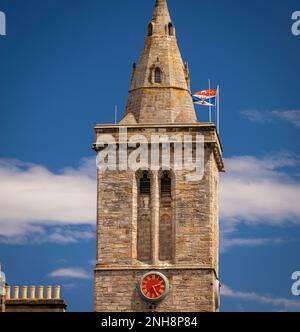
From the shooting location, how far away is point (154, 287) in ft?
362

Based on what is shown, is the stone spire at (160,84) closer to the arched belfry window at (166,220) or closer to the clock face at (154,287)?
the arched belfry window at (166,220)

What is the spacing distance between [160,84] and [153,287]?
12.1 metres

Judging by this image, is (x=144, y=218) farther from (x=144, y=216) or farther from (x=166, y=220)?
(x=166, y=220)

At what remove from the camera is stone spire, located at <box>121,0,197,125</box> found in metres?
113

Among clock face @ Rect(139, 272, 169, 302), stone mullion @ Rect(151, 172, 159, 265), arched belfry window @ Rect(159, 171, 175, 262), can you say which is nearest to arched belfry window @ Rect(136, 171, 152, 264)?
stone mullion @ Rect(151, 172, 159, 265)

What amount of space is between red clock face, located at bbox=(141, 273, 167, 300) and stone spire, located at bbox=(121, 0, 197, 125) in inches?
361

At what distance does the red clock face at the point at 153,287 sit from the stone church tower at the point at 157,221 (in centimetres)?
6

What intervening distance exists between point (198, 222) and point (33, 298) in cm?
1262

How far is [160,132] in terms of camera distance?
112312 mm

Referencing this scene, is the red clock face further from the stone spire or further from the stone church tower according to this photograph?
the stone spire

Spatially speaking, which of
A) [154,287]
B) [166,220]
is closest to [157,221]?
[166,220]

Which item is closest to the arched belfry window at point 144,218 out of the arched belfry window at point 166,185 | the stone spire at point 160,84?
the arched belfry window at point 166,185

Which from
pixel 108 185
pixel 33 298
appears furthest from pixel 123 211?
pixel 33 298
